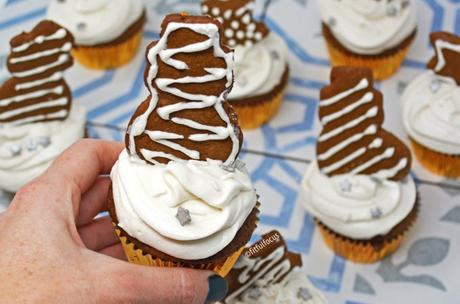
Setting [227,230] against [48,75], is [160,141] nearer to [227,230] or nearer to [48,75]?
[227,230]

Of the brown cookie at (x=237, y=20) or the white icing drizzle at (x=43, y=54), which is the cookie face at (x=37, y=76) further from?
the brown cookie at (x=237, y=20)

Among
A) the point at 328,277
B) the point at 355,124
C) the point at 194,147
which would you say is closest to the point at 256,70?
the point at 355,124

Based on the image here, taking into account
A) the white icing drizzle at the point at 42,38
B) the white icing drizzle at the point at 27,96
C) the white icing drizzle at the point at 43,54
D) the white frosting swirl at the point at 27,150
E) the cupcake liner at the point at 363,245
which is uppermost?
the white icing drizzle at the point at 42,38

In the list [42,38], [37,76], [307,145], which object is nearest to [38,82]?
[37,76]

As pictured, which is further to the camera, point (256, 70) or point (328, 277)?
point (256, 70)

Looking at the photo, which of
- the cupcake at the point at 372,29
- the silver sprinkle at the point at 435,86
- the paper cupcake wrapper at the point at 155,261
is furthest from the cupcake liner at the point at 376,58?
the paper cupcake wrapper at the point at 155,261

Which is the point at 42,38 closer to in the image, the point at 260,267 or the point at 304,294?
the point at 260,267

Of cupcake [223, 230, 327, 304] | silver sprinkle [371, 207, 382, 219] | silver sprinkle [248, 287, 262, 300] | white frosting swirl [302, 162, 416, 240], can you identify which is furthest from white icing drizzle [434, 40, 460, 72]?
silver sprinkle [248, 287, 262, 300]

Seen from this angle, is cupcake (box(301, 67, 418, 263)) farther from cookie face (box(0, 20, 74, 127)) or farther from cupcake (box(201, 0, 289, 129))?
cookie face (box(0, 20, 74, 127))
